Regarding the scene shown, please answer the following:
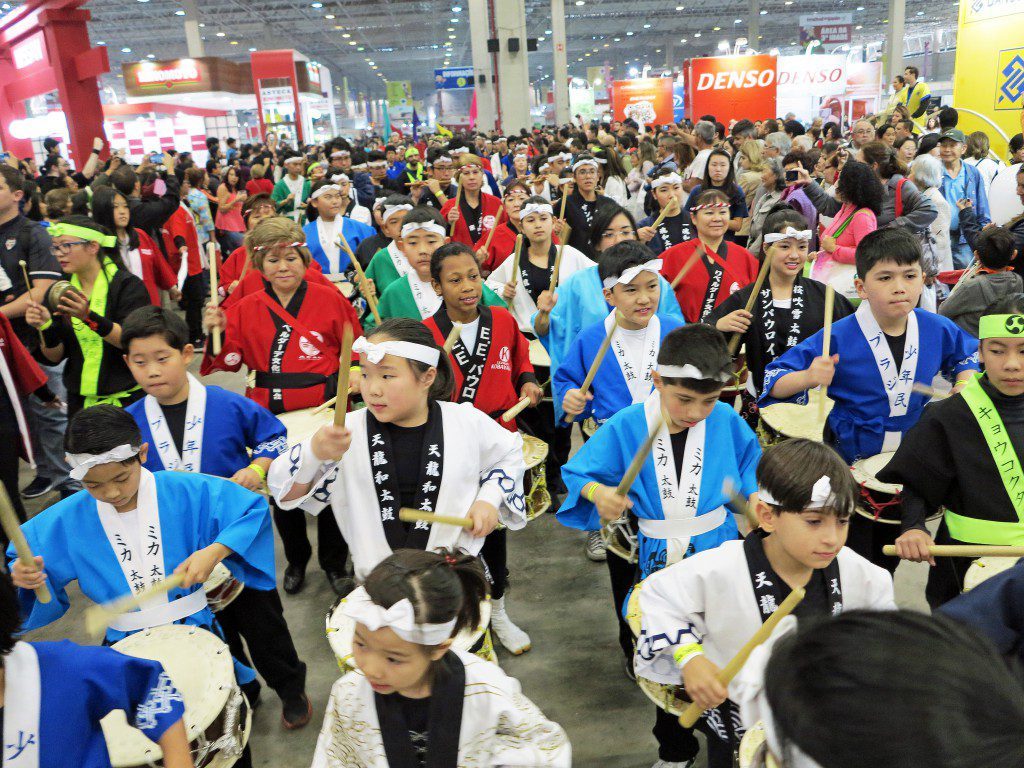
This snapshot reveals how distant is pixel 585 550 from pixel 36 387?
2725 mm

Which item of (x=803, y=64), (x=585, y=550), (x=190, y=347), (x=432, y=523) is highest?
(x=803, y=64)

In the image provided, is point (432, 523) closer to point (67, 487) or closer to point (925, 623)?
point (925, 623)

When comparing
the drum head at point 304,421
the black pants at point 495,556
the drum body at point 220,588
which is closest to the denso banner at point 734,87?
the drum head at point 304,421

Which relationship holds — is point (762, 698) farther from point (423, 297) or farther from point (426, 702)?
point (423, 297)

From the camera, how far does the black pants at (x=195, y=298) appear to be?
7.63 meters

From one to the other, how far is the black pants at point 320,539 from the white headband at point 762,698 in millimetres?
2380

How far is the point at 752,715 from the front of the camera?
4.41 feet

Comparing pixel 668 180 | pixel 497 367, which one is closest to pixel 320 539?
pixel 497 367

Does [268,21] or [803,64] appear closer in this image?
[803,64]

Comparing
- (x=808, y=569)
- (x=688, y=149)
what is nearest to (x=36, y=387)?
(x=808, y=569)

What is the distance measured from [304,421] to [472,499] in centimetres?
119

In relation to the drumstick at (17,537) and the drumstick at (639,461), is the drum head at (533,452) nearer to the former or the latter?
the drumstick at (639,461)

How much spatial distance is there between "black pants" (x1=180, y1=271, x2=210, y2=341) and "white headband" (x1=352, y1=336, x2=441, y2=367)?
5.92 meters

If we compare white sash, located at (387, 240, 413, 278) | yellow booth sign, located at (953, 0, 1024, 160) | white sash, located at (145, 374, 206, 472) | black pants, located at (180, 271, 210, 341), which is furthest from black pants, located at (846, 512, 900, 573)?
yellow booth sign, located at (953, 0, 1024, 160)
